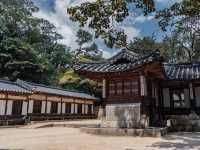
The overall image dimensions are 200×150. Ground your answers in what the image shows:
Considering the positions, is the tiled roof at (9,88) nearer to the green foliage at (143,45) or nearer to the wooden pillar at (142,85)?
the wooden pillar at (142,85)

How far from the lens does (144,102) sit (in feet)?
50.8

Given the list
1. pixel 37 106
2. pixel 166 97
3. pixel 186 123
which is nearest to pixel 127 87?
pixel 186 123

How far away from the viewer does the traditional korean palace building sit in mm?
24562

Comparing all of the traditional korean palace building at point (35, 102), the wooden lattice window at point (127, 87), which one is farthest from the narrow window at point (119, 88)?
the traditional korean palace building at point (35, 102)

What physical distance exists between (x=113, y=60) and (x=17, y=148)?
9688 mm

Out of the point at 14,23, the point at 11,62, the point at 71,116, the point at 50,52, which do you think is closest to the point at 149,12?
the point at 71,116

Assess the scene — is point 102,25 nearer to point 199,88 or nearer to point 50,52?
point 199,88

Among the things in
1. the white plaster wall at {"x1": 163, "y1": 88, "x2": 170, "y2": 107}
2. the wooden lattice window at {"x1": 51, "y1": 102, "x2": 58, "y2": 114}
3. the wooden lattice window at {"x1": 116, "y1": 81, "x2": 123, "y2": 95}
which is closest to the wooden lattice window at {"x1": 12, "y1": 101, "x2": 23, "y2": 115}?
the wooden lattice window at {"x1": 51, "y1": 102, "x2": 58, "y2": 114}

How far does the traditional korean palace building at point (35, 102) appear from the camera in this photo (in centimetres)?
2456

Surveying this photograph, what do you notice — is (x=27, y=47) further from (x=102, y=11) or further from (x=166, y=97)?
(x=102, y=11)

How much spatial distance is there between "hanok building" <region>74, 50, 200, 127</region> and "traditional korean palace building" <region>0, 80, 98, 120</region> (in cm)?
1174

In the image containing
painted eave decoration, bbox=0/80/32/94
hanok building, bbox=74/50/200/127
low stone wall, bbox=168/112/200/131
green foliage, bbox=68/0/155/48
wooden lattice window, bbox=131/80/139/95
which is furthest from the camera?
painted eave decoration, bbox=0/80/32/94

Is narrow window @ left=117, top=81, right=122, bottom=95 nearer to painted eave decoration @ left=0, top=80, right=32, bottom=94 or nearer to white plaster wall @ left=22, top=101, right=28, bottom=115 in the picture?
painted eave decoration @ left=0, top=80, right=32, bottom=94

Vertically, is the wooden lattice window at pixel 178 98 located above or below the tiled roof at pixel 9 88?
below
